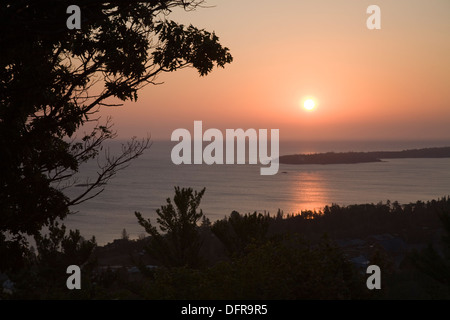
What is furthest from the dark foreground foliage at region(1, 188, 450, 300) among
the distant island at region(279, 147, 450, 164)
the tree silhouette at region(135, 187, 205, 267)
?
the distant island at region(279, 147, 450, 164)

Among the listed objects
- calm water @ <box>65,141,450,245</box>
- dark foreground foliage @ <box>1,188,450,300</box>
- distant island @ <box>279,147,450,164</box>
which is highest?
distant island @ <box>279,147,450,164</box>

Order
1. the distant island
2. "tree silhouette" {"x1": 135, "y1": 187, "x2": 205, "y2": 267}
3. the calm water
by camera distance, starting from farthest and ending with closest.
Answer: the distant island, the calm water, "tree silhouette" {"x1": 135, "y1": 187, "x2": 205, "y2": 267}

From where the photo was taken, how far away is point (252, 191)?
318 feet

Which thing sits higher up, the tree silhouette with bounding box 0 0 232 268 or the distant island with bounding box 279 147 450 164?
the distant island with bounding box 279 147 450 164

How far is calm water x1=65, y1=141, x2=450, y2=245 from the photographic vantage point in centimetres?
6962

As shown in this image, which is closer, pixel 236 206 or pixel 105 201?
pixel 236 206

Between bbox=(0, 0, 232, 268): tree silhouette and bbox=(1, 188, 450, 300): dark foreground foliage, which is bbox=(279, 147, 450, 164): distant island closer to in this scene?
bbox=(1, 188, 450, 300): dark foreground foliage

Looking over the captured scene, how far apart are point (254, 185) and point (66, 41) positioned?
99733 millimetres

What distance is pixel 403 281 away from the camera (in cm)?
2295

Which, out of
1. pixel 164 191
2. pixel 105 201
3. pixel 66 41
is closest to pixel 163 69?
pixel 66 41

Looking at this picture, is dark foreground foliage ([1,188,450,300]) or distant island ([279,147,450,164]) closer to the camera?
dark foreground foliage ([1,188,450,300])

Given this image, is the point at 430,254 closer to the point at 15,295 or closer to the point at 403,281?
the point at 403,281

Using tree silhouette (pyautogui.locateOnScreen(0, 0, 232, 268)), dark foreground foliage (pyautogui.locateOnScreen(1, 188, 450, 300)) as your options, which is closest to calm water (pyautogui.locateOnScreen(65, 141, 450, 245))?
dark foreground foliage (pyautogui.locateOnScreen(1, 188, 450, 300))

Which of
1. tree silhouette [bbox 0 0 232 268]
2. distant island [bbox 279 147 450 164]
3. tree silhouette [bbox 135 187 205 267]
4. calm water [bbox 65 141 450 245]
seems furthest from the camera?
distant island [bbox 279 147 450 164]
